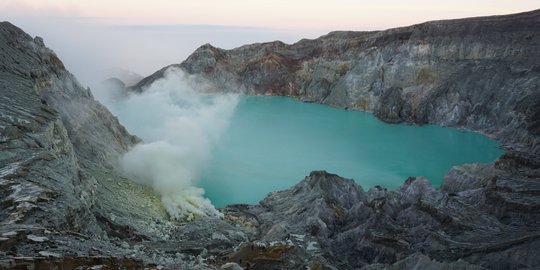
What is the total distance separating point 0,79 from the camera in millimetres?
21203

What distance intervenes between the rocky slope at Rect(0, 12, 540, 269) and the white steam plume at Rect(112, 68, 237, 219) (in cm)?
150

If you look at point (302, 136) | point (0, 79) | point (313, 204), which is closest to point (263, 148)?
point (302, 136)

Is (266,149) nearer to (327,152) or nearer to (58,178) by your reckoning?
(327,152)

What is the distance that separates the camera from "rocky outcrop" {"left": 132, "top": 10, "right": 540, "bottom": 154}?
60.1m

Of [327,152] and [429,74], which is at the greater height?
[429,74]

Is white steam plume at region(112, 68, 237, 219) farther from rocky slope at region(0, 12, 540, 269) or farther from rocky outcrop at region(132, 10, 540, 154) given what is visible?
rocky outcrop at region(132, 10, 540, 154)

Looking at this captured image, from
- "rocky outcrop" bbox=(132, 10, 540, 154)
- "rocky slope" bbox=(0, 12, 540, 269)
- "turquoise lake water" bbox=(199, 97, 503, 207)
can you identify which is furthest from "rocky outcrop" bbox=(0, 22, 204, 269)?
"rocky outcrop" bbox=(132, 10, 540, 154)

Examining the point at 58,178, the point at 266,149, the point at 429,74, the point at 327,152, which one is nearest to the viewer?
the point at 58,178

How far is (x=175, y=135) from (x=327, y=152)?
17.8 meters

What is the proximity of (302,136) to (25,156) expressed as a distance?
48757 millimetres

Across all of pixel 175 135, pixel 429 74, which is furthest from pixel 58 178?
pixel 429 74

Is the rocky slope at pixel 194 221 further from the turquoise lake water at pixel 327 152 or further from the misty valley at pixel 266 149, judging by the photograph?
the turquoise lake water at pixel 327 152

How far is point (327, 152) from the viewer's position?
5400 centimetres

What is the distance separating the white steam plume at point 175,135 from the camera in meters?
29.4
